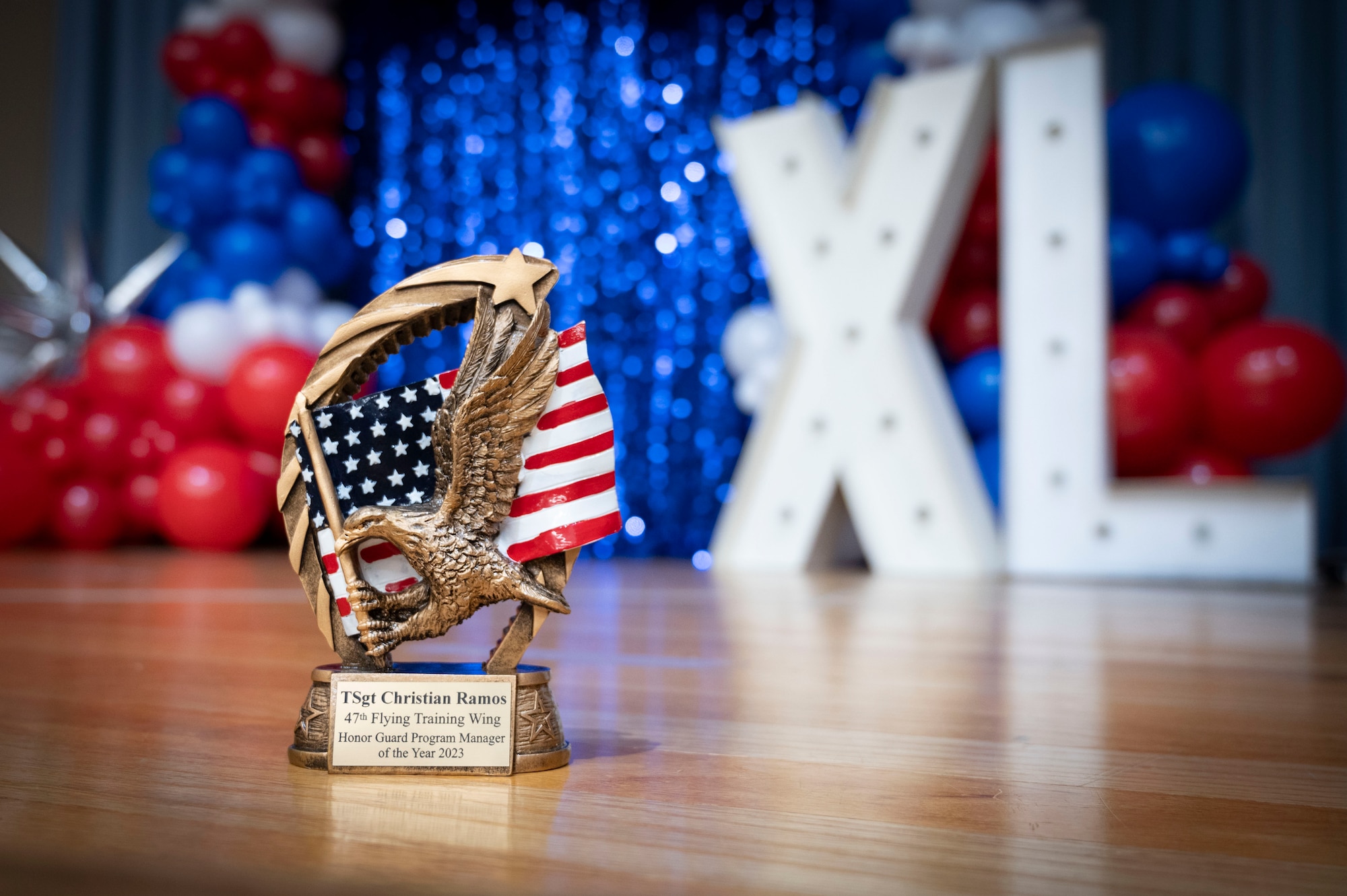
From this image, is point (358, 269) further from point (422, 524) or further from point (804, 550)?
point (422, 524)

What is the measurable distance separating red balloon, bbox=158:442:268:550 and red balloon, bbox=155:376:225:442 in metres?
0.08

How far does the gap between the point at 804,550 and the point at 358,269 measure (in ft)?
8.37

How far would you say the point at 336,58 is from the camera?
14.6ft

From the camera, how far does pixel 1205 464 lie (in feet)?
9.46

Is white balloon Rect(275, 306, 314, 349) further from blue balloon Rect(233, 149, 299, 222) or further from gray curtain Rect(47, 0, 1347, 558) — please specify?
gray curtain Rect(47, 0, 1347, 558)

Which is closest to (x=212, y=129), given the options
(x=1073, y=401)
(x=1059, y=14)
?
(x=1059, y=14)

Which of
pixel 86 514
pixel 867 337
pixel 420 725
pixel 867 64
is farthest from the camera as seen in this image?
pixel 86 514

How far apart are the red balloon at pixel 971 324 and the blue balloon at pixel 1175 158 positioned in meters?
0.43

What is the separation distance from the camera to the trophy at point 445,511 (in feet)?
2.30

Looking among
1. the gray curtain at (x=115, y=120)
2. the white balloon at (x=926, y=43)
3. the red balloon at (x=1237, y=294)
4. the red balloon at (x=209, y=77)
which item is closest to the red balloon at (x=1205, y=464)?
the red balloon at (x=1237, y=294)

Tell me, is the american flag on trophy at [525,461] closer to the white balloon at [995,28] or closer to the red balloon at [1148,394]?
the red balloon at [1148,394]

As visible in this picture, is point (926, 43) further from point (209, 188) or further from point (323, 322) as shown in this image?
point (209, 188)

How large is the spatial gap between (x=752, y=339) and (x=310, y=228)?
1.74 metres

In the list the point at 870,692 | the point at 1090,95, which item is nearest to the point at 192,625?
the point at 870,692
